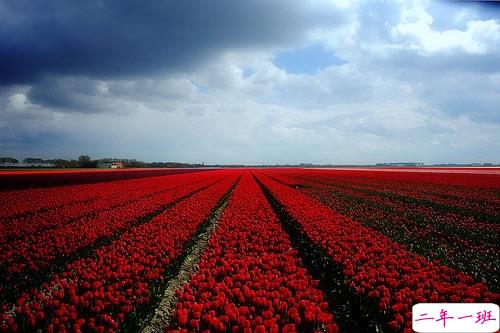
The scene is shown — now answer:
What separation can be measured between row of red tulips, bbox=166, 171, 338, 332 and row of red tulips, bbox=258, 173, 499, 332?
0.84 meters

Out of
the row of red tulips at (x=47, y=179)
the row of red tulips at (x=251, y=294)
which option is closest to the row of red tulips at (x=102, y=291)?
the row of red tulips at (x=251, y=294)

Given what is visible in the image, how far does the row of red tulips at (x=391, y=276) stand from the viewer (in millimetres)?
4676

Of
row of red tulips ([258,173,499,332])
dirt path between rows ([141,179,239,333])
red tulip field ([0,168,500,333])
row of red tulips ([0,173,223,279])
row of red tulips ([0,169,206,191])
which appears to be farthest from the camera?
row of red tulips ([0,169,206,191])

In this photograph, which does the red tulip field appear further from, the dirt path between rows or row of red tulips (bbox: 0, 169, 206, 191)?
row of red tulips (bbox: 0, 169, 206, 191)

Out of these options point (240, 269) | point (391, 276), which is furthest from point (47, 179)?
point (391, 276)

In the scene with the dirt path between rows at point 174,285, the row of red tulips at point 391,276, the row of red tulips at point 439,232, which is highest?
the row of red tulips at point 391,276

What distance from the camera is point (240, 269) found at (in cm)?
647

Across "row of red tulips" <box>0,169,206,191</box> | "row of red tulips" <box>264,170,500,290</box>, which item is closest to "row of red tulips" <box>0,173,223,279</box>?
"row of red tulips" <box>264,170,500,290</box>

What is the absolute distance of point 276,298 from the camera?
471 centimetres

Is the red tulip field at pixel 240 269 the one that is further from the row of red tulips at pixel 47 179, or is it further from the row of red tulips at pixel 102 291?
the row of red tulips at pixel 47 179

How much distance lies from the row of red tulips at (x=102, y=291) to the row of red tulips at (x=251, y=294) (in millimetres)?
758

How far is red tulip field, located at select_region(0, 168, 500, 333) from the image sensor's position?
4.53 m

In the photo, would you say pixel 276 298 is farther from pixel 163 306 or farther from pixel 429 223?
pixel 429 223

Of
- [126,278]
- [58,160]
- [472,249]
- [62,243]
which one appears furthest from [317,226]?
[58,160]
